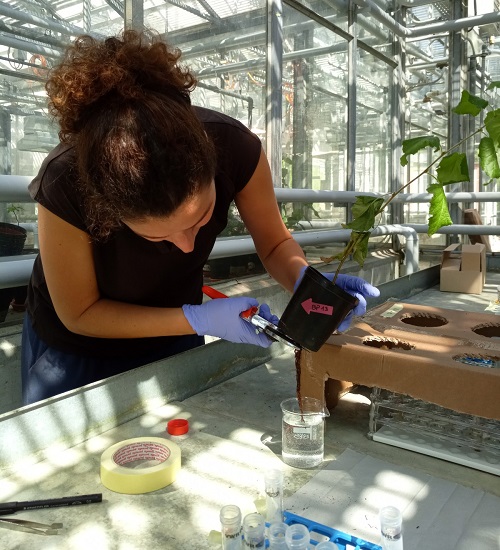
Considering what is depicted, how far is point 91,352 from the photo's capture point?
1.33m

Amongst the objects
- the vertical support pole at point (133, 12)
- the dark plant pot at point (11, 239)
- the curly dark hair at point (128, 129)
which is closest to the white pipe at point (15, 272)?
the curly dark hair at point (128, 129)

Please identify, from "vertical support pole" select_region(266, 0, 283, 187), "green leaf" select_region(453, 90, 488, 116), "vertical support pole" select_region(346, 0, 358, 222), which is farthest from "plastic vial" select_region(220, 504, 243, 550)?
"vertical support pole" select_region(346, 0, 358, 222)

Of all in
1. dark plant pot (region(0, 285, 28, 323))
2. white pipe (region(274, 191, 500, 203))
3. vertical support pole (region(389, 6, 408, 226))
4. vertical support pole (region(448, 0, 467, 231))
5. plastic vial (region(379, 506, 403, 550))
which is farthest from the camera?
vertical support pole (region(389, 6, 408, 226))

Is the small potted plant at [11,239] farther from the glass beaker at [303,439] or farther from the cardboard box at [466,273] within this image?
the cardboard box at [466,273]

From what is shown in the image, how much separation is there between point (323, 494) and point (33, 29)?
246 cm

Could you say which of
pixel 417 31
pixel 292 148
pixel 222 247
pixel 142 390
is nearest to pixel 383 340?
pixel 142 390

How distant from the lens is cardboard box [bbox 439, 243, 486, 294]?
2.35 metres

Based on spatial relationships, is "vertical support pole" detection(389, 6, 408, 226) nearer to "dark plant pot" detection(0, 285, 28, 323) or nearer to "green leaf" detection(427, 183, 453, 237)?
"dark plant pot" detection(0, 285, 28, 323)

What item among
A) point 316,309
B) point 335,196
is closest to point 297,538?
point 316,309

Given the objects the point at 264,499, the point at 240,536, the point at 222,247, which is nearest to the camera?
the point at 240,536

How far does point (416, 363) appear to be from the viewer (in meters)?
0.92

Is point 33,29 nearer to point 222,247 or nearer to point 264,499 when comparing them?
point 222,247

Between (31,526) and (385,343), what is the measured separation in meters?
0.73

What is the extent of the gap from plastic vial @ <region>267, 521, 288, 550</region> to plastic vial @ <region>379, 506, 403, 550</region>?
0.41ft
